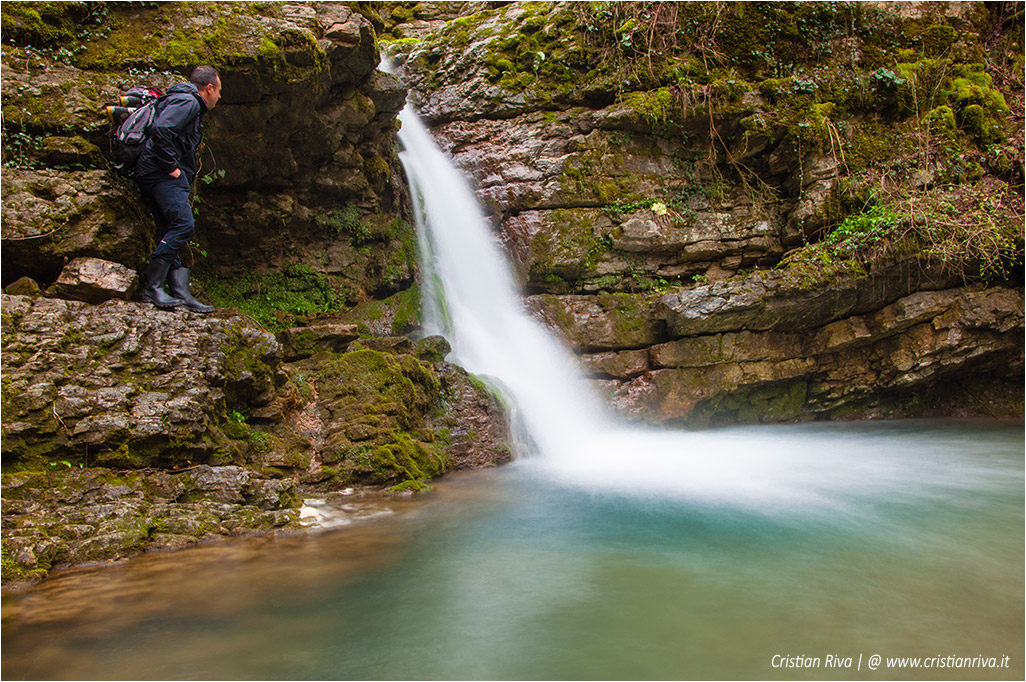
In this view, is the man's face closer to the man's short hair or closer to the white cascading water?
the man's short hair

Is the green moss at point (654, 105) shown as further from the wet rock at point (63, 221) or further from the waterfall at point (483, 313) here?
the wet rock at point (63, 221)

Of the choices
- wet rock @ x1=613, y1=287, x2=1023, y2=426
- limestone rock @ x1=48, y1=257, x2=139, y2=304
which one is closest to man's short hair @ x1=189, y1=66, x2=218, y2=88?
limestone rock @ x1=48, y1=257, x2=139, y2=304

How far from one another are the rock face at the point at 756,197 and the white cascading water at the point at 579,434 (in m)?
0.44

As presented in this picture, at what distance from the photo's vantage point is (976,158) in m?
9.20

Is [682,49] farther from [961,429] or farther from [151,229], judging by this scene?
[151,229]

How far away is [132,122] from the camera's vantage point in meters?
4.87

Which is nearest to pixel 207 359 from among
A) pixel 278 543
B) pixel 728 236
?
pixel 278 543

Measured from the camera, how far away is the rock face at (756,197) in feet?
29.0

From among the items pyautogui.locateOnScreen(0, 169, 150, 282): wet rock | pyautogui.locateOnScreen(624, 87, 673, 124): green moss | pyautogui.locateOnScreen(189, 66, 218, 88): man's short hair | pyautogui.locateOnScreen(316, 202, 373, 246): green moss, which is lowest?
pyautogui.locateOnScreen(0, 169, 150, 282): wet rock

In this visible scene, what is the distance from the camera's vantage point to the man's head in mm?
5109

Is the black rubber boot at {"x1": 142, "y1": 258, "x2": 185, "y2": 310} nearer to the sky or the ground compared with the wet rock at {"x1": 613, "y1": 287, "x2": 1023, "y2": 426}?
nearer to the sky

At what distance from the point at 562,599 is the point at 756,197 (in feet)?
28.4

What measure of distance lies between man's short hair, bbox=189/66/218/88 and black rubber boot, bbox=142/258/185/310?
61.7 inches

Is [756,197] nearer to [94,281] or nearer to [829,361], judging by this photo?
[829,361]
